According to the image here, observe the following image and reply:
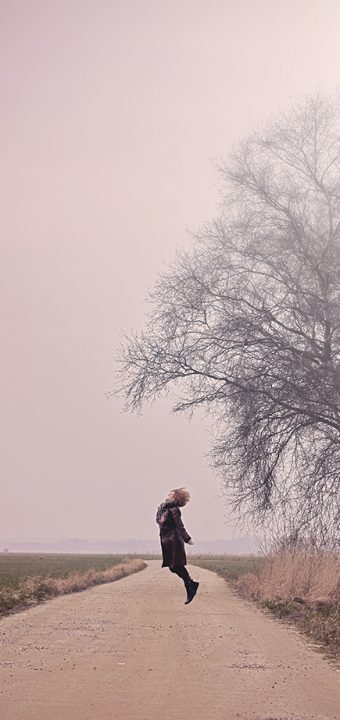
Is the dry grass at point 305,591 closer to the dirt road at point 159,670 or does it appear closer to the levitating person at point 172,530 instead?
the dirt road at point 159,670

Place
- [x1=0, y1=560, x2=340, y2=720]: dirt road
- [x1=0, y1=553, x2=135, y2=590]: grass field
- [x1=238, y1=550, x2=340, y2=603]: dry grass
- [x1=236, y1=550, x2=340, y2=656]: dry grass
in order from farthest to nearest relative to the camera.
→ [x1=0, y1=553, x2=135, y2=590]: grass field → [x1=238, y1=550, x2=340, y2=603]: dry grass → [x1=236, y1=550, x2=340, y2=656]: dry grass → [x1=0, y1=560, x2=340, y2=720]: dirt road

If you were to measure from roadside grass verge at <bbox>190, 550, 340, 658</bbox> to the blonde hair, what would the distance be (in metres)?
2.80

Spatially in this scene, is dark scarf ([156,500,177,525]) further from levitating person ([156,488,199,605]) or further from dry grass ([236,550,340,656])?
dry grass ([236,550,340,656])

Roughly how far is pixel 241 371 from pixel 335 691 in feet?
36.0

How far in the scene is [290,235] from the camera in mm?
19266

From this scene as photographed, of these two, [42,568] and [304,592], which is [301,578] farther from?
[42,568]

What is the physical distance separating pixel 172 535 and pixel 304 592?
7.17 m

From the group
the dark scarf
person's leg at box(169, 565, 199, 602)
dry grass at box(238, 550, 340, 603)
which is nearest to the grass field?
dry grass at box(238, 550, 340, 603)

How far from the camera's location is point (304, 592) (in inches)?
688

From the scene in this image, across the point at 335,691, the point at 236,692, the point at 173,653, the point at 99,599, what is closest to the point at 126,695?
the point at 236,692

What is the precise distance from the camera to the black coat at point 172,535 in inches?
450

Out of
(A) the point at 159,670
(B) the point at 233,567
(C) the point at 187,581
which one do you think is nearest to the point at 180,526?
(C) the point at 187,581

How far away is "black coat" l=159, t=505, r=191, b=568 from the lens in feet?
37.5

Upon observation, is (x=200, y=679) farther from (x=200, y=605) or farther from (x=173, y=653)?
(x=200, y=605)
